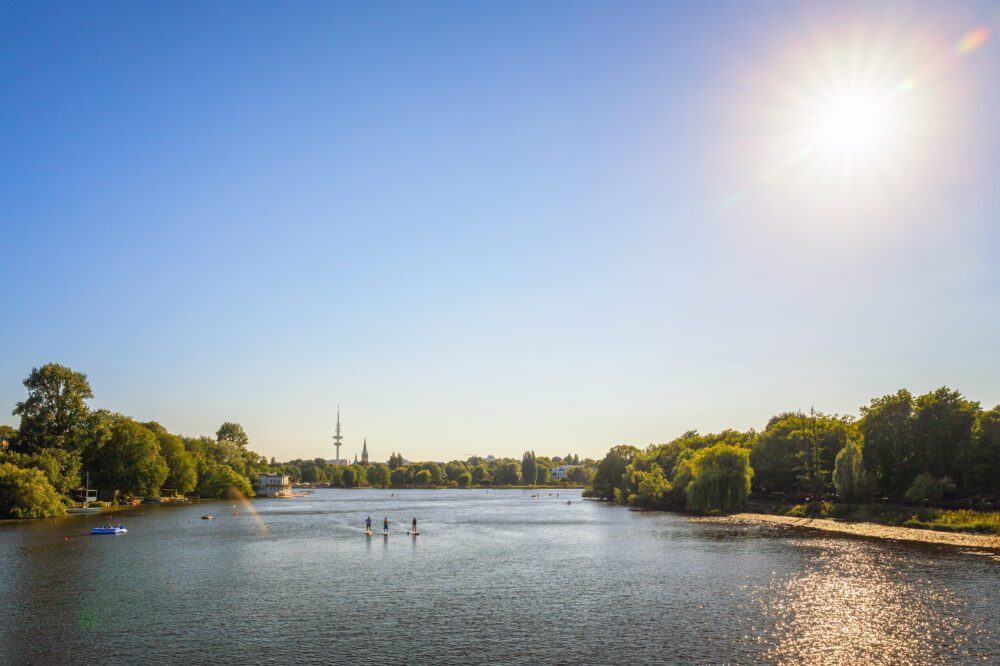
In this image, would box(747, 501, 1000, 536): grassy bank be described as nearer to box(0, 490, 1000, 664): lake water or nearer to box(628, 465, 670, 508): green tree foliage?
box(0, 490, 1000, 664): lake water

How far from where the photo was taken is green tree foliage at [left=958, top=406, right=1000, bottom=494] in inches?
3632

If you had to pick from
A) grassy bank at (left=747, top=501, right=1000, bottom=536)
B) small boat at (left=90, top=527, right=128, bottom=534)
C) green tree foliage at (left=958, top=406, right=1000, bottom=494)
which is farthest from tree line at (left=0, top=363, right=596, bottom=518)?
green tree foliage at (left=958, top=406, right=1000, bottom=494)

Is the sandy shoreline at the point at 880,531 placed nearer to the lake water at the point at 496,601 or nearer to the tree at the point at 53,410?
the lake water at the point at 496,601

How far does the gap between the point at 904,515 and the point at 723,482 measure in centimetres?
3483

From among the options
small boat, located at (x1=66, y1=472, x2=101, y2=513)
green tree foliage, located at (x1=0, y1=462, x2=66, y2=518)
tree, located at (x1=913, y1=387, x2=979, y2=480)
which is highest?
tree, located at (x1=913, y1=387, x2=979, y2=480)

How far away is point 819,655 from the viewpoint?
35.7 metres

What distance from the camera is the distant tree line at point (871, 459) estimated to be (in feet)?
318

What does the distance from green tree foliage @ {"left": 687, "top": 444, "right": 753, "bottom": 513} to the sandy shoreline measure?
446 cm

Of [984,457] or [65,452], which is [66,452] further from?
[984,457]

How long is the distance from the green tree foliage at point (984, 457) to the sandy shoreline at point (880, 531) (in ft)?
46.5

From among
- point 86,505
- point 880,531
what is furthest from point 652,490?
point 86,505

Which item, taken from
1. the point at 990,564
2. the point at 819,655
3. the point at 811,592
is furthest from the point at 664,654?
the point at 990,564

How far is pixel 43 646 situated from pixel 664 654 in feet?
117

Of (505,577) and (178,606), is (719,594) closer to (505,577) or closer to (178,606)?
(505,577)
